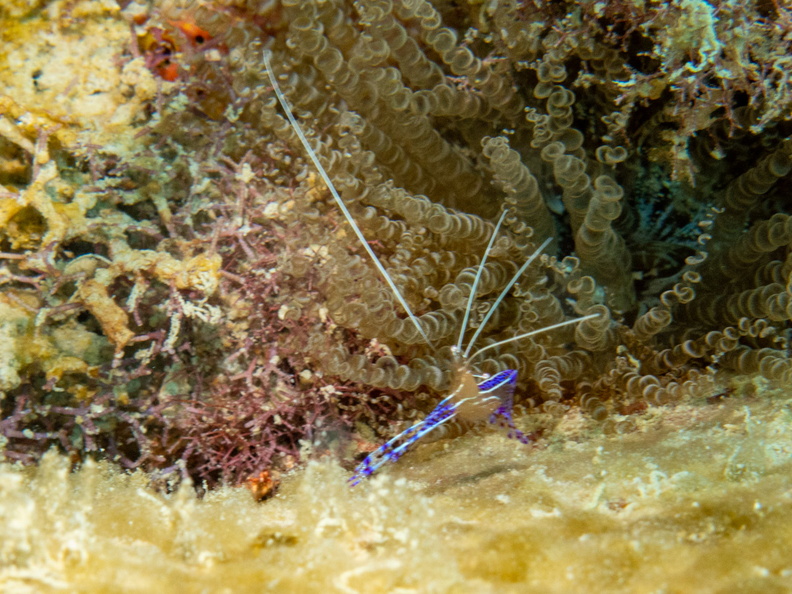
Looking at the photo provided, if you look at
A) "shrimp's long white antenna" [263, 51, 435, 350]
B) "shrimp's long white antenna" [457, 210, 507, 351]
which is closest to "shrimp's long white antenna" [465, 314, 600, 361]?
"shrimp's long white antenna" [457, 210, 507, 351]

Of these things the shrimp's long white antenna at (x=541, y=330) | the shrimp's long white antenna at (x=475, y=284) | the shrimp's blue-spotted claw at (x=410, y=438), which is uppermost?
the shrimp's long white antenna at (x=475, y=284)

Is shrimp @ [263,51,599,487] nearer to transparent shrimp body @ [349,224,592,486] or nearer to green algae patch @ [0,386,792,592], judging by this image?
transparent shrimp body @ [349,224,592,486]

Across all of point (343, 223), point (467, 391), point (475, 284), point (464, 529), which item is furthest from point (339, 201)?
point (464, 529)

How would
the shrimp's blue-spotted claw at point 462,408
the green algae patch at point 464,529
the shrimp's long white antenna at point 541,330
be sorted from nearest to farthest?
the green algae patch at point 464,529
the shrimp's long white antenna at point 541,330
the shrimp's blue-spotted claw at point 462,408

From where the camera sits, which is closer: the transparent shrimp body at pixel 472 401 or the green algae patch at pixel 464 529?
the green algae patch at pixel 464 529

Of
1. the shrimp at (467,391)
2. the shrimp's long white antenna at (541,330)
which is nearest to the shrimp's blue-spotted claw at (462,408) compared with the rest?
the shrimp at (467,391)

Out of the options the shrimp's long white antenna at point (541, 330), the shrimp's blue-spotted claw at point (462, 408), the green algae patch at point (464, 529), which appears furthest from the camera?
the shrimp's blue-spotted claw at point (462, 408)

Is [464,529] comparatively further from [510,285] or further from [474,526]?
[510,285]

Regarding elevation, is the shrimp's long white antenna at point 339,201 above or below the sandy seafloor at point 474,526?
above

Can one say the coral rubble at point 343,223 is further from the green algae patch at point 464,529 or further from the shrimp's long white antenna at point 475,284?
the green algae patch at point 464,529
